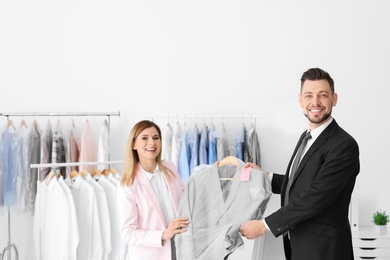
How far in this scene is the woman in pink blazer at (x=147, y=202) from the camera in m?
3.24

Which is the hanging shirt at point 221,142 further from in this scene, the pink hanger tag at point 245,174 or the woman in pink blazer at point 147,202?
the woman in pink blazer at point 147,202

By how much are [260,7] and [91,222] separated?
2670 mm

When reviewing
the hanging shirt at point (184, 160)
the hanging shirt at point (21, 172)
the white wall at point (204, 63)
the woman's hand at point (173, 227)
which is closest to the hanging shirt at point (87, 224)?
the hanging shirt at point (21, 172)

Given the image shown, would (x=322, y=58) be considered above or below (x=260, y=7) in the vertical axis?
below

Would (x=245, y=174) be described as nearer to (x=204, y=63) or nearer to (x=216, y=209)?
(x=216, y=209)

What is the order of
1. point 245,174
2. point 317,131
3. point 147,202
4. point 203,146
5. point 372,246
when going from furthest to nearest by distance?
1. point 203,146
2. point 372,246
3. point 245,174
4. point 147,202
5. point 317,131

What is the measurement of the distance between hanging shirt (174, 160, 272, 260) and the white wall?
6.73ft

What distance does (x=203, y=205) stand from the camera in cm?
344

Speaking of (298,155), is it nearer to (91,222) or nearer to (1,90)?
(91,222)

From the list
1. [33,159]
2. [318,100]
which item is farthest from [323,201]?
[33,159]

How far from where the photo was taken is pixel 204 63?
562 cm

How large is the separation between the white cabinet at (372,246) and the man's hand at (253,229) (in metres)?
1.98

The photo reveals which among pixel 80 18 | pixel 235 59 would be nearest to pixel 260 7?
pixel 235 59

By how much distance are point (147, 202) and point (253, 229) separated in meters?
0.63
